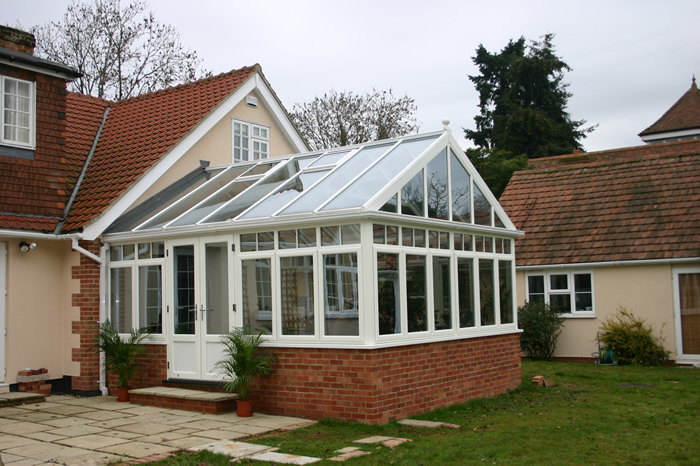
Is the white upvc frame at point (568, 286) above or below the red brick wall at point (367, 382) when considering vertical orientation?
above

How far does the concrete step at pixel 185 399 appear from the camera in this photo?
31.3 feet

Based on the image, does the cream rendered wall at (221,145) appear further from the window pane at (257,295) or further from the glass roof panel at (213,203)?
the window pane at (257,295)

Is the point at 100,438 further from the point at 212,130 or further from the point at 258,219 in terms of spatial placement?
the point at 212,130

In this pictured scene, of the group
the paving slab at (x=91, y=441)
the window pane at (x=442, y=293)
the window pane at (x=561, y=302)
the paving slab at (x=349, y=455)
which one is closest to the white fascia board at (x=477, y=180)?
the window pane at (x=442, y=293)

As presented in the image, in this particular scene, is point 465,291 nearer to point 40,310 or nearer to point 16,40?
point 40,310

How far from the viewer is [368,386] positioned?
28.6 feet

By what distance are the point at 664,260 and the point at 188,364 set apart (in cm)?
1097

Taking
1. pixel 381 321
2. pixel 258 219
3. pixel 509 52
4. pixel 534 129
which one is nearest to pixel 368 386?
pixel 381 321

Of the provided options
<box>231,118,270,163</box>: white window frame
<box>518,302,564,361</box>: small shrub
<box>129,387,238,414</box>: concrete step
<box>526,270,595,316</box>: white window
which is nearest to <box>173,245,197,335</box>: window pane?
<box>129,387,238,414</box>: concrete step

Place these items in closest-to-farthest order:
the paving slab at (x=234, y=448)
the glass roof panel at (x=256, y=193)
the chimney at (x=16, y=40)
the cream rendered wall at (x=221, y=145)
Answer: the paving slab at (x=234, y=448) < the glass roof panel at (x=256, y=193) < the chimney at (x=16, y=40) < the cream rendered wall at (x=221, y=145)

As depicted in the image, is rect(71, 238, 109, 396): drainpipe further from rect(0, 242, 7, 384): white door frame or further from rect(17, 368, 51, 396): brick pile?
rect(0, 242, 7, 384): white door frame

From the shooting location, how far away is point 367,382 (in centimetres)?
870

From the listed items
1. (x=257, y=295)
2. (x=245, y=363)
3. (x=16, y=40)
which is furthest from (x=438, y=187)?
(x=16, y=40)

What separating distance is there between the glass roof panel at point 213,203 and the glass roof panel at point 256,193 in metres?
0.27
